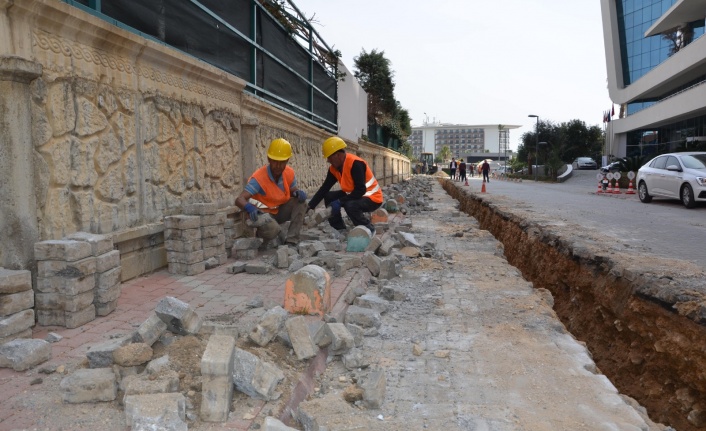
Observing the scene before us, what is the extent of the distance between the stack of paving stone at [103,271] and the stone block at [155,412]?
1.62 m

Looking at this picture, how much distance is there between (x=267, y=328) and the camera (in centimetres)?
313

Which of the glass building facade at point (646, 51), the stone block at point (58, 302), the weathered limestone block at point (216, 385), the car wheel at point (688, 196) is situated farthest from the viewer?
the glass building facade at point (646, 51)

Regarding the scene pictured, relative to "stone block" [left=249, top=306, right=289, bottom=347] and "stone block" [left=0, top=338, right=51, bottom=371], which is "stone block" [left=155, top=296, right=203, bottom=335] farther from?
"stone block" [left=0, top=338, right=51, bottom=371]

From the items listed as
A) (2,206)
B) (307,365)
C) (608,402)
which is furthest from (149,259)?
(608,402)

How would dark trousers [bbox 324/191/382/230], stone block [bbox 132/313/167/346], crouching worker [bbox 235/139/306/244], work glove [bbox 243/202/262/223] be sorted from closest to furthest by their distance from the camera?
stone block [bbox 132/313/167/346]
work glove [bbox 243/202/262/223]
crouching worker [bbox 235/139/306/244]
dark trousers [bbox 324/191/382/230]

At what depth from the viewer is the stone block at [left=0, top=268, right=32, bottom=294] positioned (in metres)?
3.00

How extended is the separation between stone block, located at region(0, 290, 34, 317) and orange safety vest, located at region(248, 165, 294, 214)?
3375mm

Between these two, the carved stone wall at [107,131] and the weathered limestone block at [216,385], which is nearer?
the weathered limestone block at [216,385]

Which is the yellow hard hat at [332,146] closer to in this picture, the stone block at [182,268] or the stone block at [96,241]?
the stone block at [182,268]

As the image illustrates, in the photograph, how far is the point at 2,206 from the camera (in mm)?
3320

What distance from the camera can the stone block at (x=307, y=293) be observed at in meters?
3.73

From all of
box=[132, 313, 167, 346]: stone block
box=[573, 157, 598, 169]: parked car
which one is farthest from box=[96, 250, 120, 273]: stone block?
box=[573, 157, 598, 169]: parked car

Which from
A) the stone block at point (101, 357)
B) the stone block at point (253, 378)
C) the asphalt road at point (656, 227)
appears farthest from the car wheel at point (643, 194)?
the stone block at point (101, 357)

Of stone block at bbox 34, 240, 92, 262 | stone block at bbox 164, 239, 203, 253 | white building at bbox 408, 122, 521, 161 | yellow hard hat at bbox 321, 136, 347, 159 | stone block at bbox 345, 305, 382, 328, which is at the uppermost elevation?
white building at bbox 408, 122, 521, 161
